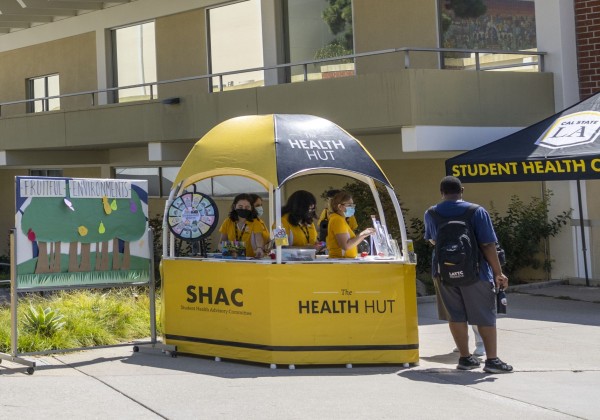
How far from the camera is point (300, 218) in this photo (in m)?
11.1

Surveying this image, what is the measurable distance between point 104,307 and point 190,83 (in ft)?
35.9

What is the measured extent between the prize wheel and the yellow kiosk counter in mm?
670

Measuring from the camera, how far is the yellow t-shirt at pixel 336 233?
1024 cm

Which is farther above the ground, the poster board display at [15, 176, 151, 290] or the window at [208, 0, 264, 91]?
the window at [208, 0, 264, 91]

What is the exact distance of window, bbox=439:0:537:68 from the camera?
58.0ft

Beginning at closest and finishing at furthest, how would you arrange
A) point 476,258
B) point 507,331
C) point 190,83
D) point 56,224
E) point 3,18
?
1. point 476,258
2. point 56,224
3. point 507,331
4. point 190,83
5. point 3,18

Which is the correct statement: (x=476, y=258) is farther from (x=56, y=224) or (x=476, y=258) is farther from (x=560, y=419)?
(x=56, y=224)

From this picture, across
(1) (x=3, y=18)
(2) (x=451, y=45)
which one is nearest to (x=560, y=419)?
(2) (x=451, y=45)

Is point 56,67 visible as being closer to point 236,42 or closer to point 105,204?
point 236,42

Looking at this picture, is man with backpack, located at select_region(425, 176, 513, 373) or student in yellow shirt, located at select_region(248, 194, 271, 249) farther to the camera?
student in yellow shirt, located at select_region(248, 194, 271, 249)

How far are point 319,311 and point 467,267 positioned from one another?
1.51 m

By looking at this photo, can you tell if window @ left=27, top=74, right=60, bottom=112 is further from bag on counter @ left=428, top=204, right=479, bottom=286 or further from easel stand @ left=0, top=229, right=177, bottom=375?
bag on counter @ left=428, top=204, right=479, bottom=286

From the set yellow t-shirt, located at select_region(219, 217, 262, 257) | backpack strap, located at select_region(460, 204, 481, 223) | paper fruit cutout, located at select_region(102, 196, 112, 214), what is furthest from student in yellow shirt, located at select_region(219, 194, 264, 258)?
backpack strap, located at select_region(460, 204, 481, 223)

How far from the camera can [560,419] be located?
303 inches
